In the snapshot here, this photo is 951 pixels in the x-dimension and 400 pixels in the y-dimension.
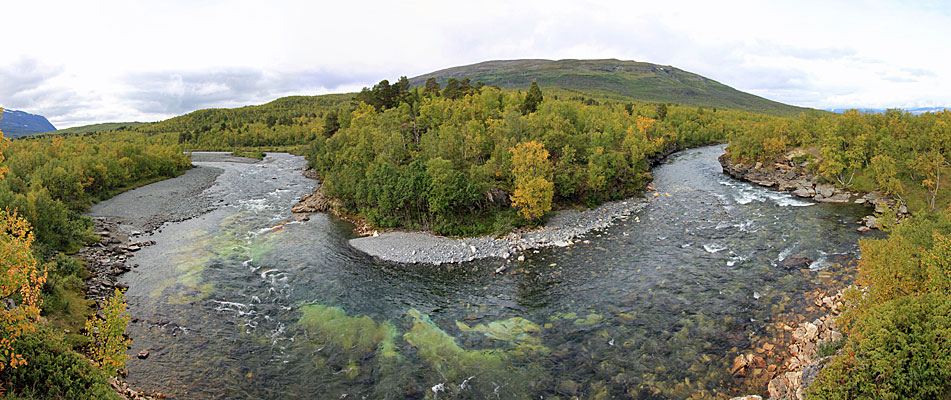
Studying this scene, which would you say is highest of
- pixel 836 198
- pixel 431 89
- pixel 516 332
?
pixel 431 89

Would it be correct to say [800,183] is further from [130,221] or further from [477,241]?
[130,221]

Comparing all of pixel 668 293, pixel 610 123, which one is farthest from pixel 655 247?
pixel 610 123

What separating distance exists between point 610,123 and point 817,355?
70847mm

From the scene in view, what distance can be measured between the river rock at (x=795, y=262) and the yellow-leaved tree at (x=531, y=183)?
22.6m

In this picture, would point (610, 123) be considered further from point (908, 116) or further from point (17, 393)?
point (17, 393)


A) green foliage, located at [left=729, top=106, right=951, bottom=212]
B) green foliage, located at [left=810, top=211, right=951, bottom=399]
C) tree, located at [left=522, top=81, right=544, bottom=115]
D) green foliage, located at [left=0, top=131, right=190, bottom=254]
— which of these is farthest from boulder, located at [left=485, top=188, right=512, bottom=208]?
green foliage, located at [left=729, top=106, right=951, bottom=212]

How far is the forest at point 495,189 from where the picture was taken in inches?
627

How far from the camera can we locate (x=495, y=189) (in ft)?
176

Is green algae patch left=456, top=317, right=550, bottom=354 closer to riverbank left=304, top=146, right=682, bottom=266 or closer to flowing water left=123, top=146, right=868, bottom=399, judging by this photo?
flowing water left=123, top=146, right=868, bottom=399

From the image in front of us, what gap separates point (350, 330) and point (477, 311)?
29.4 feet

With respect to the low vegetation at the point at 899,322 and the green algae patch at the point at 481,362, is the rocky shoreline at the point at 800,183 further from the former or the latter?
the green algae patch at the point at 481,362

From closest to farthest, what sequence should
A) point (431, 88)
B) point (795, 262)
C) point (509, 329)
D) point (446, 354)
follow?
1. point (446, 354)
2. point (509, 329)
3. point (795, 262)
4. point (431, 88)

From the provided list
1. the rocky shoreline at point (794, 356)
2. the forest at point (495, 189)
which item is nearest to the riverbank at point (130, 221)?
the forest at point (495, 189)

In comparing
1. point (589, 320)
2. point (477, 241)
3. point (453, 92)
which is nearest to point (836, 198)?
point (477, 241)
